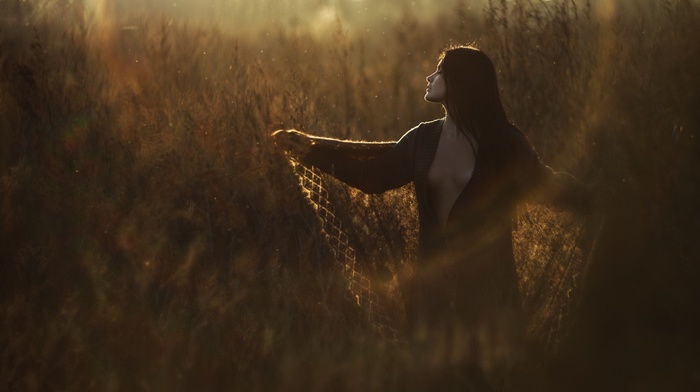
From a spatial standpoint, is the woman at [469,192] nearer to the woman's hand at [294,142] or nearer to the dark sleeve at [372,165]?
the dark sleeve at [372,165]

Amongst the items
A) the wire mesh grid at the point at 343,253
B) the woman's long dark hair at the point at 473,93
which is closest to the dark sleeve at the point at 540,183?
the woman's long dark hair at the point at 473,93

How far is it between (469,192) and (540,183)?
251 mm

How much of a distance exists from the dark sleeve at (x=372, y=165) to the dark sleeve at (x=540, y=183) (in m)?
0.39

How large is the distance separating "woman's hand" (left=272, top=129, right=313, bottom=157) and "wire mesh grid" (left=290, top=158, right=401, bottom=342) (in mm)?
89

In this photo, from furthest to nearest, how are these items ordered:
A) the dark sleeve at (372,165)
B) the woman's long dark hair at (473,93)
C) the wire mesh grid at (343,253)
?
1. the wire mesh grid at (343,253)
2. the dark sleeve at (372,165)
3. the woman's long dark hair at (473,93)

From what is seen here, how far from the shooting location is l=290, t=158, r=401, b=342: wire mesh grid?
3.68 m

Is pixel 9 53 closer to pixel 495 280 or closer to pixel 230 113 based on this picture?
pixel 230 113

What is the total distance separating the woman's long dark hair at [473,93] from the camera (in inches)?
128

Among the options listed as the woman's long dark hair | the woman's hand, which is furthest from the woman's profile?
the woman's hand

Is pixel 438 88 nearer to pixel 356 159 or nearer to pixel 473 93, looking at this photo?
pixel 473 93

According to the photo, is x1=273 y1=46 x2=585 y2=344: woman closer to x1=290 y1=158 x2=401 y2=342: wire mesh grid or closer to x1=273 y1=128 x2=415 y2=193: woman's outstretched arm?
x1=273 y1=128 x2=415 y2=193: woman's outstretched arm

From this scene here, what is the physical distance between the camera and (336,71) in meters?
5.05

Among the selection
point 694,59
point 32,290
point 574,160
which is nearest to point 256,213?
point 32,290

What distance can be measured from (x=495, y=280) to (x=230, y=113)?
5.27 feet
